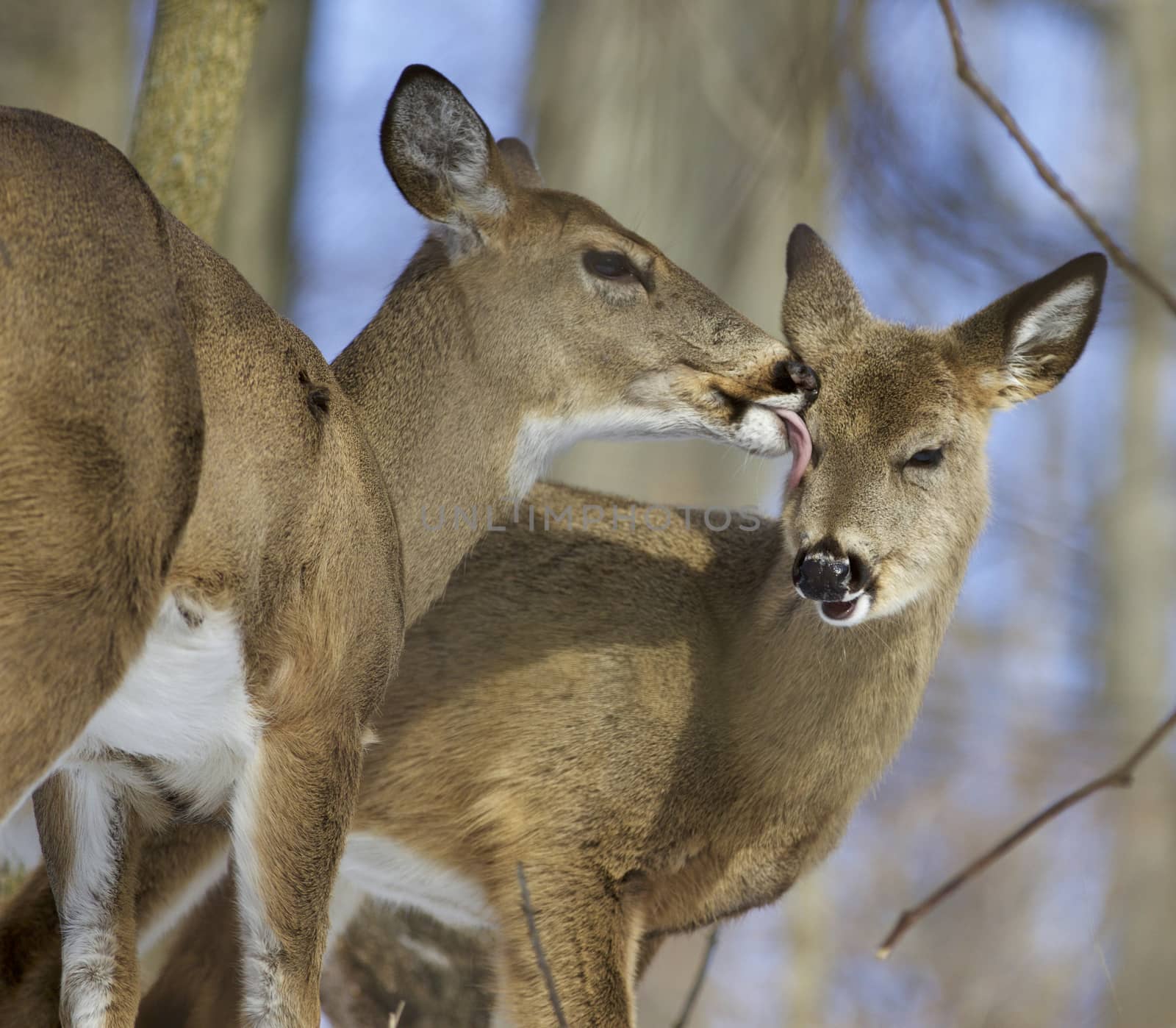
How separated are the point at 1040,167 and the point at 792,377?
2.30 metres

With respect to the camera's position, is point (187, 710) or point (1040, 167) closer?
point (1040, 167)

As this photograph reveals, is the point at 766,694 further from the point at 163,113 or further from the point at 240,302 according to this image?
the point at 163,113

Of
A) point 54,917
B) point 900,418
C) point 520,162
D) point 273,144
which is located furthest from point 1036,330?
point 273,144

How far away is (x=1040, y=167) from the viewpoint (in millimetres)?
2305

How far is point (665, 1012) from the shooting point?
9.20 meters

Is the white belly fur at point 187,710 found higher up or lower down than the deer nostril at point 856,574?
lower down

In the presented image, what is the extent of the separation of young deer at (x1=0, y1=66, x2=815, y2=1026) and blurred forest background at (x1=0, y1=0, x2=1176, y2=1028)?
578 mm

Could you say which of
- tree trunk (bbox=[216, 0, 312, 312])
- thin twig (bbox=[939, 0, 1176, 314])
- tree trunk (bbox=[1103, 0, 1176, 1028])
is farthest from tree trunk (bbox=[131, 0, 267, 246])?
tree trunk (bbox=[1103, 0, 1176, 1028])

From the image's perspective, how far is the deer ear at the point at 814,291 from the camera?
17.6 ft

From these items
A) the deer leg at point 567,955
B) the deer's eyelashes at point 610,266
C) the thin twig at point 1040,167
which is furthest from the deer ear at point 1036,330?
the thin twig at point 1040,167

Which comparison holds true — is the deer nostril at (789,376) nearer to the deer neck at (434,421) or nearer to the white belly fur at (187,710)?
the deer neck at (434,421)

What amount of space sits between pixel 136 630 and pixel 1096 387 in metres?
15.4

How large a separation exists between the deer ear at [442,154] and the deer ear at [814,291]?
121 cm

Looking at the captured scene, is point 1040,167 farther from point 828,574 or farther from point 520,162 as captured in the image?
point 520,162
